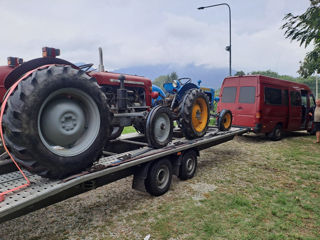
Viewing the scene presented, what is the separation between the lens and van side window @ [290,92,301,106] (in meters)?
9.23

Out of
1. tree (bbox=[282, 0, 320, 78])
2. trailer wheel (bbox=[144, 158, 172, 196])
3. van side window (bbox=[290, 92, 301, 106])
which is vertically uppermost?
tree (bbox=[282, 0, 320, 78])

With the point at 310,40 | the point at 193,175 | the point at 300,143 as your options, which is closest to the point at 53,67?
the point at 193,175

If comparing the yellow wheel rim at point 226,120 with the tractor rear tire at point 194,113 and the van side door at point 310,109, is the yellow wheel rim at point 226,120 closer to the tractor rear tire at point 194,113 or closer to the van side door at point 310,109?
the tractor rear tire at point 194,113

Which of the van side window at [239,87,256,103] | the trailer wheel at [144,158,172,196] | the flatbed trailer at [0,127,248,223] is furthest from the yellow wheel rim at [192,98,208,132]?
the van side window at [239,87,256,103]

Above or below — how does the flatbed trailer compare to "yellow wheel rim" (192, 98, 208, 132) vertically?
below

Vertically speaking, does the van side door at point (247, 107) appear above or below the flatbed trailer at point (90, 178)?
above

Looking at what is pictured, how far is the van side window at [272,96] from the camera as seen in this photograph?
8023 millimetres

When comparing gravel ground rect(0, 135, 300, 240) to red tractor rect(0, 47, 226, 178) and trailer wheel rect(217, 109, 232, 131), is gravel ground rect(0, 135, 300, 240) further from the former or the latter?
trailer wheel rect(217, 109, 232, 131)

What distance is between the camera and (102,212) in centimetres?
340

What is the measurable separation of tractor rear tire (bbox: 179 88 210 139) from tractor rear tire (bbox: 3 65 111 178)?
2226 mm

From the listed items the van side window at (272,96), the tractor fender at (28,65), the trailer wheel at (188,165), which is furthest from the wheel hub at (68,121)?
the van side window at (272,96)

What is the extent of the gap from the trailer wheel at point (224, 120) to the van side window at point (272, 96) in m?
2.49

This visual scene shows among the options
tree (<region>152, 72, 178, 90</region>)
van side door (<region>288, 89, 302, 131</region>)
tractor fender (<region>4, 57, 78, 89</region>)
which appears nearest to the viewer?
tractor fender (<region>4, 57, 78, 89</region>)

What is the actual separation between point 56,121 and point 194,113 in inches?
131
